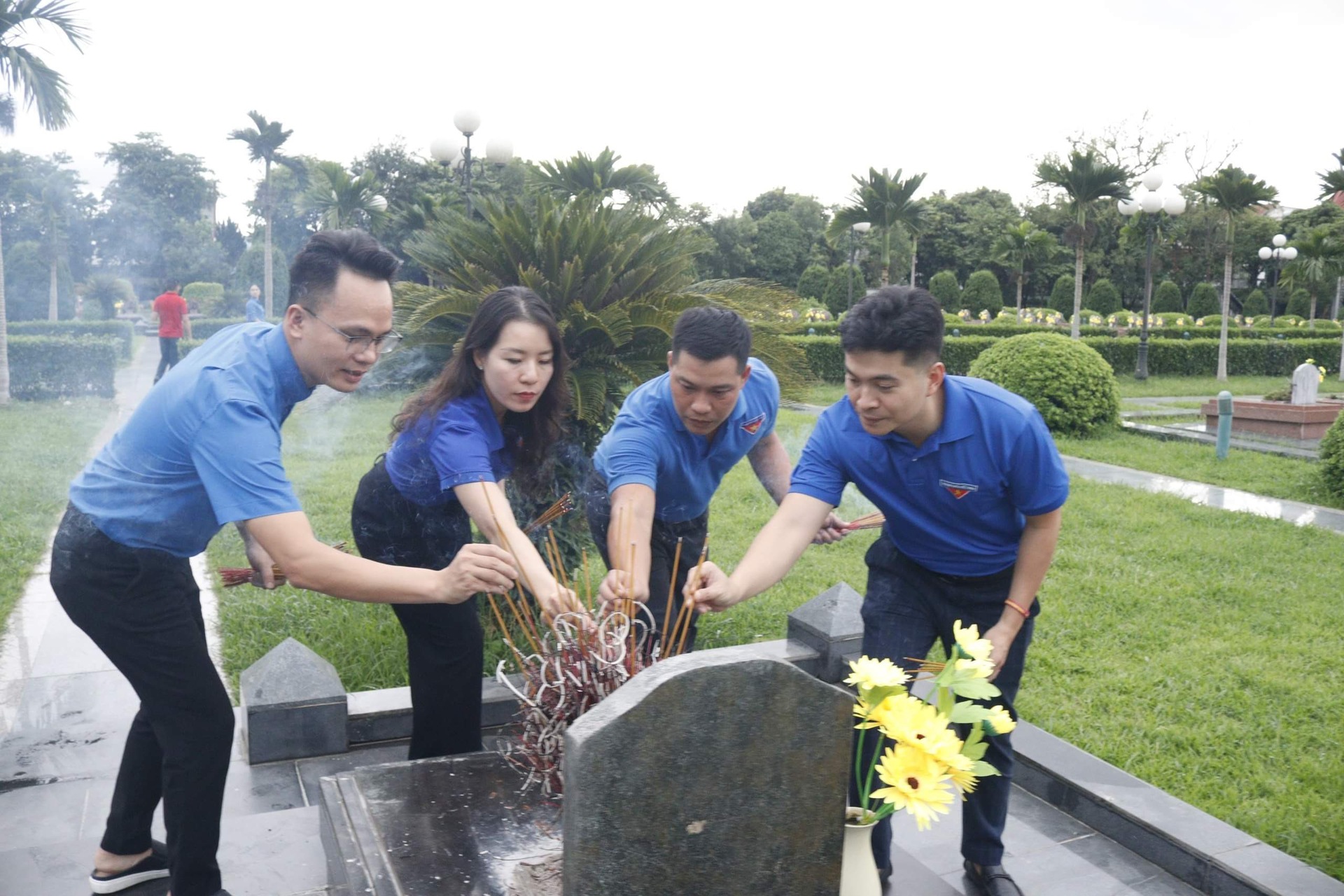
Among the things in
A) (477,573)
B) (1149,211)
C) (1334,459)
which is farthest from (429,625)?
(1149,211)

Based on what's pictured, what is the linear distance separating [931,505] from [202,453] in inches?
65.2

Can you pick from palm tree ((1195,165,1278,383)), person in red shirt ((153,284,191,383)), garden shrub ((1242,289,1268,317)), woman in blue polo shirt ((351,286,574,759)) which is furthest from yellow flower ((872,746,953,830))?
garden shrub ((1242,289,1268,317))

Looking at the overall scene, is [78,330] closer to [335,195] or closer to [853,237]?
[335,195]

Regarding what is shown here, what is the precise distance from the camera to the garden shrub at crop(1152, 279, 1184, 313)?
1275 inches

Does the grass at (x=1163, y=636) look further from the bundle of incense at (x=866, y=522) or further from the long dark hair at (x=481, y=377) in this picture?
the long dark hair at (x=481, y=377)

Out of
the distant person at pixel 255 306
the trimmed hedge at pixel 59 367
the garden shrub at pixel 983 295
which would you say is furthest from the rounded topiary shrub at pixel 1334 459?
the garden shrub at pixel 983 295

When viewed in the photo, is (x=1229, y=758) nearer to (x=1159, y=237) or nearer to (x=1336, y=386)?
(x=1336, y=386)

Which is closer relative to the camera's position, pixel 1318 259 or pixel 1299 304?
pixel 1318 259

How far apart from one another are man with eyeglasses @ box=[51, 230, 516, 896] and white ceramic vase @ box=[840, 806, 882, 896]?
828 mm

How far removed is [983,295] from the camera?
3064cm

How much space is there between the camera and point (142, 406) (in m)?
2.25

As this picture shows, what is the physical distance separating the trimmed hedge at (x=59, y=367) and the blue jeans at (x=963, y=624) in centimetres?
1311

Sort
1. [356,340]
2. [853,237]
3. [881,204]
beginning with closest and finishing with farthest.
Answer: [356,340], [881,204], [853,237]

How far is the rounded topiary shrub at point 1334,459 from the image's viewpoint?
8.18 m
